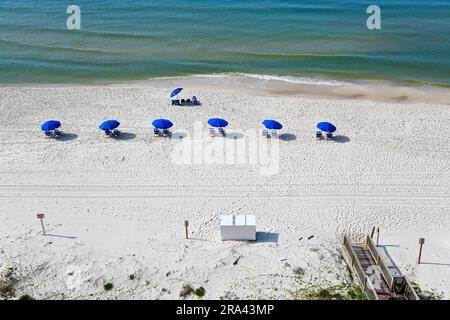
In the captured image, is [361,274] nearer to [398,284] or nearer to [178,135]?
[398,284]

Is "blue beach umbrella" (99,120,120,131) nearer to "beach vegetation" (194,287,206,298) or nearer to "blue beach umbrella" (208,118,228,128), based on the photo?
"blue beach umbrella" (208,118,228,128)

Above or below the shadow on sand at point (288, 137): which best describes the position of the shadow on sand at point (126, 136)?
above

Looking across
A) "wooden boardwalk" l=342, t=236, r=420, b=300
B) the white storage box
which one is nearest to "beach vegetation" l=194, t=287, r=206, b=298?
the white storage box

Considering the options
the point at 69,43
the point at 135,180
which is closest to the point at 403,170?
the point at 135,180

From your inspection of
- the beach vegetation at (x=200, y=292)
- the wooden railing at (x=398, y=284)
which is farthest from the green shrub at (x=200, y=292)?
the wooden railing at (x=398, y=284)

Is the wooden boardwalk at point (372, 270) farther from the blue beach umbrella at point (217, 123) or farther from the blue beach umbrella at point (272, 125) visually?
the blue beach umbrella at point (217, 123)

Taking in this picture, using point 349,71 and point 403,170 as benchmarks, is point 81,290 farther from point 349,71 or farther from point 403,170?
point 349,71
